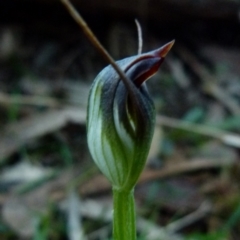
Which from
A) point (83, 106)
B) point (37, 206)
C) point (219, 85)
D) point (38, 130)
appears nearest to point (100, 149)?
point (37, 206)

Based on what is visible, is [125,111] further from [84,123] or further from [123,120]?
[84,123]

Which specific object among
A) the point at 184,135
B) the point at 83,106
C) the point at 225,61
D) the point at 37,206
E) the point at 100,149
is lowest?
the point at 225,61

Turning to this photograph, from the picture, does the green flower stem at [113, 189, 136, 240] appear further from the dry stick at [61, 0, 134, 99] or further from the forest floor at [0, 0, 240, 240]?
the forest floor at [0, 0, 240, 240]

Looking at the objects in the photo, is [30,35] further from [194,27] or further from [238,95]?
[238,95]

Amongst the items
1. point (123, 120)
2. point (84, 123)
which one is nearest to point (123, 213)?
point (123, 120)

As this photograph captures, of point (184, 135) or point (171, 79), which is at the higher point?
point (184, 135)

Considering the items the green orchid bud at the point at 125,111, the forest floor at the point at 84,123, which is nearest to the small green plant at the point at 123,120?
the green orchid bud at the point at 125,111

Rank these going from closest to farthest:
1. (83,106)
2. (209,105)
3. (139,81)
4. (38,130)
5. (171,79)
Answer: (139,81), (38,130), (83,106), (209,105), (171,79)

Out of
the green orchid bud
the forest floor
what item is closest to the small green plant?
the green orchid bud

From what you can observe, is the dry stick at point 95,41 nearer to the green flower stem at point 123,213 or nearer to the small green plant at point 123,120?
the small green plant at point 123,120
